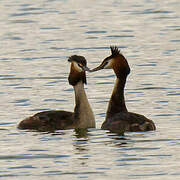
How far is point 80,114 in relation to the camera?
20688 mm

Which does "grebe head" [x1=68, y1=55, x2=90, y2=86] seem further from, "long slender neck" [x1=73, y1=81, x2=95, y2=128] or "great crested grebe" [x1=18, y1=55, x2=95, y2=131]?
"long slender neck" [x1=73, y1=81, x2=95, y2=128]

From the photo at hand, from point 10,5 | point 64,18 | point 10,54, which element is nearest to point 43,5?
point 10,5

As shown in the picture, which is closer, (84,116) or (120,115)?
(120,115)

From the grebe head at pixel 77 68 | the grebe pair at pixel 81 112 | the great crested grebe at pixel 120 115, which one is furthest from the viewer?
the grebe head at pixel 77 68

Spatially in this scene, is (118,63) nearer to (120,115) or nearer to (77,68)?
(77,68)

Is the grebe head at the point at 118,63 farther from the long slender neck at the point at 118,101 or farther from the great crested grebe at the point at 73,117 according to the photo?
the great crested grebe at the point at 73,117

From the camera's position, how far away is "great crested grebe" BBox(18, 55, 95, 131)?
2048 centimetres

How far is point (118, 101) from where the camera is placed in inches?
819

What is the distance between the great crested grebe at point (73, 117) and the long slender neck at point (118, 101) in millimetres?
427

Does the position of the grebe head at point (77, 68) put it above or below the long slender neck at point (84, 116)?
above

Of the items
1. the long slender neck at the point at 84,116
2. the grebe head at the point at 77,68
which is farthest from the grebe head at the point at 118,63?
the long slender neck at the point at 84,116

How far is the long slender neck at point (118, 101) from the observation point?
68.1 ft

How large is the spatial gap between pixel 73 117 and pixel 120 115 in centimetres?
114

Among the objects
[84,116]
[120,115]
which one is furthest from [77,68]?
[120,115]
